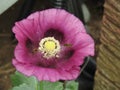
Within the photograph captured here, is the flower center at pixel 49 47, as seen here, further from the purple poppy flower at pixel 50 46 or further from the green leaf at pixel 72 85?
the green leaf at pixel 72 85

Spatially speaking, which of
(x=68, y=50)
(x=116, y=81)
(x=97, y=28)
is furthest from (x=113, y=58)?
(x=97, y=28)

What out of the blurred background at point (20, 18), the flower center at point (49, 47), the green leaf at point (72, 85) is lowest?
the blurred background at point (20, 18)

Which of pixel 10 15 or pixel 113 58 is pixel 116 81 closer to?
pixel 113 58

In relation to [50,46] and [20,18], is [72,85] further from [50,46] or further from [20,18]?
[20,18]

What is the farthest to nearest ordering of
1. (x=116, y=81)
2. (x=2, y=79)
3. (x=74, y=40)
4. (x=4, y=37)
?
(x=4, y=37), (x=2, y=79), (x=116, y=81), (x=74, y=40)

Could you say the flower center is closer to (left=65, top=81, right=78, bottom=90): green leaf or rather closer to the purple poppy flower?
the purple poppy flower

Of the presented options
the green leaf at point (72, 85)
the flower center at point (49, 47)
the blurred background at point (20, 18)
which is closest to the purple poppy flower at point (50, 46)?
the flower center at point (49, 47)
